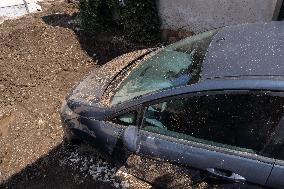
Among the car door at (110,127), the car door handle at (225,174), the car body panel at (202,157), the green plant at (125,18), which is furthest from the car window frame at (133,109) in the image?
the green plant at (125,18)

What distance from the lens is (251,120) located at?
3057 millimetres

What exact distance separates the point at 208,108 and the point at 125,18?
15.4ft

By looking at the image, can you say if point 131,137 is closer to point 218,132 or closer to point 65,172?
point 218,132

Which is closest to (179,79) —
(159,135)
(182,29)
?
(159,135)

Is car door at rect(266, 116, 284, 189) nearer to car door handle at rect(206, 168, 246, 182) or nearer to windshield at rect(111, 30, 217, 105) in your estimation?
car door handle at rect(206, 168, 246, 182)

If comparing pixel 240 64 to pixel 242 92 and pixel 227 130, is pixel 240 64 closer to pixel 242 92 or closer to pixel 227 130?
pixel 242 92

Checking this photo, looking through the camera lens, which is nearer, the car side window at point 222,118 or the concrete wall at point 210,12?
the car side window at point 222,118

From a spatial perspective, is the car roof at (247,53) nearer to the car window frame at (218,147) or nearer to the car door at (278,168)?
the car window frame at (218,147)

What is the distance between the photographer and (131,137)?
11.5 ft

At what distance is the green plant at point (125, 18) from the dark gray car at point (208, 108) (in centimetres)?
333

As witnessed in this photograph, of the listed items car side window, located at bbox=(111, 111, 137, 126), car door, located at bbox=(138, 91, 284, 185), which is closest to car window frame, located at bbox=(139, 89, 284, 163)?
car door, located at bbox=(138, 91, 284, 185)

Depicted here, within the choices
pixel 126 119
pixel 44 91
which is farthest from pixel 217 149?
pixel 44 91

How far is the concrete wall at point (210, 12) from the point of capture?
6.50 metres

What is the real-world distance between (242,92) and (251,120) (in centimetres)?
26
